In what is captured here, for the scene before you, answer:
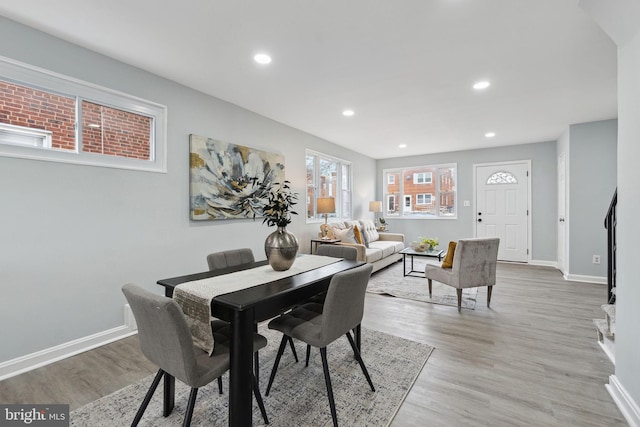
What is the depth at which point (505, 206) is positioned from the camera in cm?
638

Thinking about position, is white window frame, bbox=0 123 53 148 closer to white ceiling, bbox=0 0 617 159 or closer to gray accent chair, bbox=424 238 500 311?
white ceiling, bbox=0 0 617 159

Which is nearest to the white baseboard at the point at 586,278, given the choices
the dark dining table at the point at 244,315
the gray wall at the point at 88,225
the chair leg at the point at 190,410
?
the dark dining table at the point at 244,315

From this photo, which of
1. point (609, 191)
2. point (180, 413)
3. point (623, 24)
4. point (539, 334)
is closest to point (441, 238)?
point (609, 191)

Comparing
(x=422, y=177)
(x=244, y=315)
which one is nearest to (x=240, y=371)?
(x=244, y=315)

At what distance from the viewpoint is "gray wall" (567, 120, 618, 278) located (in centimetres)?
447

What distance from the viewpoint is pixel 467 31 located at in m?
2.23

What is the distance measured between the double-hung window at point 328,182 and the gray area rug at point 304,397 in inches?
125

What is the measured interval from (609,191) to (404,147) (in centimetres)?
343

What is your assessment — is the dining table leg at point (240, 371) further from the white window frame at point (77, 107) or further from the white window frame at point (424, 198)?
the white window frame at point (424, 198)

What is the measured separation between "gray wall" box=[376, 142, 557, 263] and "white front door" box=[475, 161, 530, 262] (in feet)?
0.44

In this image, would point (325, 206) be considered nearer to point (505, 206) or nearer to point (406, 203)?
point (406, 203)

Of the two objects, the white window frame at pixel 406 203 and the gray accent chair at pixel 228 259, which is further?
the white window frame at pixel 406 203

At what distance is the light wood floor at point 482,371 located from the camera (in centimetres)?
176

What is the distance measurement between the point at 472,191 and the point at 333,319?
20.3ft
